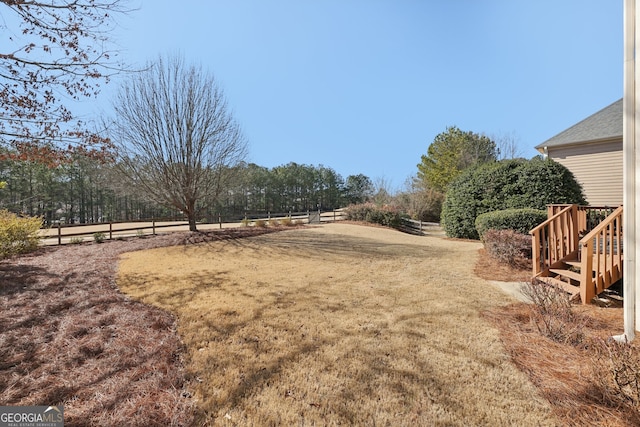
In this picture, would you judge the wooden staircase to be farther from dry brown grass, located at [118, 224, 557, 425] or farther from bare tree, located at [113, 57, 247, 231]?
bare tree, located at [113, 57, 247, 231]

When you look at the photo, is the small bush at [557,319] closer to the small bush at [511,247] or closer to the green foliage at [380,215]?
the small bush at [511,247]

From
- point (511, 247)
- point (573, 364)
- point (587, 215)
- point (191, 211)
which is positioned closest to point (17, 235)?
point (191, 211)

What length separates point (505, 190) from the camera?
33.2 feet

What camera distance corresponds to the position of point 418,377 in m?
2.30

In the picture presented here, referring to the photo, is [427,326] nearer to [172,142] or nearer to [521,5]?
[521,5]

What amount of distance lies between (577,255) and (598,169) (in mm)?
7926

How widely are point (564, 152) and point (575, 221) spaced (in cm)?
823

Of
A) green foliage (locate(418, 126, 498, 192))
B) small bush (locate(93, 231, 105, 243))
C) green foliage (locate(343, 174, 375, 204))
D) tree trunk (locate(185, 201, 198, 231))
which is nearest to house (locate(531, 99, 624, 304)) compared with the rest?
tree trunk (locate(185, 201, 198, 231))

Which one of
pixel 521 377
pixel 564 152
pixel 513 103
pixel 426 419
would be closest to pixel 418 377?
pixel 426 419

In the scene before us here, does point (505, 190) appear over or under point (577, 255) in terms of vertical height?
over

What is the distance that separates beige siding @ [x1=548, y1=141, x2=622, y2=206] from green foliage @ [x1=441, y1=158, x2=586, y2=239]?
1419 millimetres

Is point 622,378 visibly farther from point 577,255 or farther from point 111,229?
point 111,229

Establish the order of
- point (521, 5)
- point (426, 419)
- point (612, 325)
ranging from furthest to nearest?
point (521, 5)
point (612, 325)
point (426, 419)

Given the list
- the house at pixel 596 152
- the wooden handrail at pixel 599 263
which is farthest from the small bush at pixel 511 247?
the house at pixel 596 152
